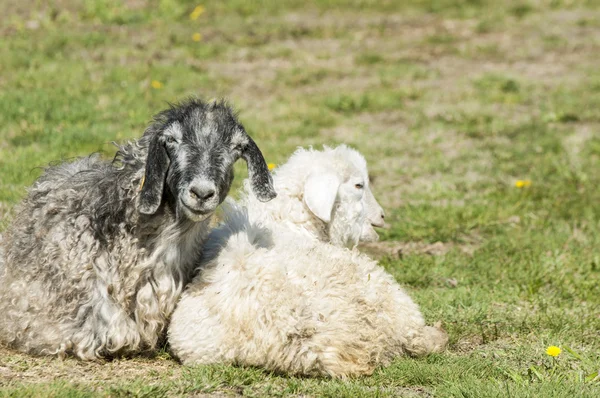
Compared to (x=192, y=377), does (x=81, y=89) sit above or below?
above

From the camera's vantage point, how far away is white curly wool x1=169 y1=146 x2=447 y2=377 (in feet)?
16.7

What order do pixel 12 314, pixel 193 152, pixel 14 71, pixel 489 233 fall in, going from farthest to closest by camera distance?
pixel 14 71 → pixel 489 233 → pixel 12 314 → pixel 193 152

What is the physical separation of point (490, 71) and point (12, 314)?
35.6ft

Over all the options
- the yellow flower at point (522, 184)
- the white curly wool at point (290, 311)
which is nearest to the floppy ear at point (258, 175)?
the white curly wool at point (290, 311)

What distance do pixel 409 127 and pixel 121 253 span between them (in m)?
7.31

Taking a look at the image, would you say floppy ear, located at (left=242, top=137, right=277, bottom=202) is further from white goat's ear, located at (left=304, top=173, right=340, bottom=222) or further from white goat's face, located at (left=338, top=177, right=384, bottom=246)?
white goat's face, located at (left=338, top=177, right=384, bottom=246)

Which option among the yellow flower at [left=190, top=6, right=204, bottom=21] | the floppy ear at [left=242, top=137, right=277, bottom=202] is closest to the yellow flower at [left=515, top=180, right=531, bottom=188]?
the floppy ear at [left=242, top=137, right=277, bottom=202]

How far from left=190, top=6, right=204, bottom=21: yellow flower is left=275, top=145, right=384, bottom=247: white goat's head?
29.8ft

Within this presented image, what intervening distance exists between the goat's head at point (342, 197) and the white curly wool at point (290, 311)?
68 cm

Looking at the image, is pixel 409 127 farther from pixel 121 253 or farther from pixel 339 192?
pixel 121 253

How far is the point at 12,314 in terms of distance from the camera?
545 centimetres

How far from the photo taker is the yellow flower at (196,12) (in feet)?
51.2

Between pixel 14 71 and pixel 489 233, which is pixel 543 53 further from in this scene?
pixel 14 71

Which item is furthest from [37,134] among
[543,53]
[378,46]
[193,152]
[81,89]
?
[543,53]
